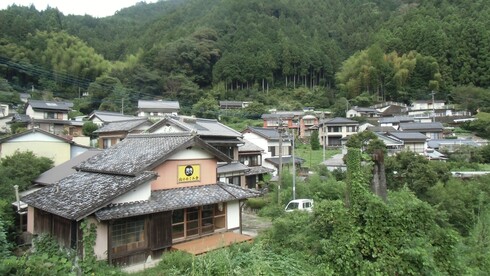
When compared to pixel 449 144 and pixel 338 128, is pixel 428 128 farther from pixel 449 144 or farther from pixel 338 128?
pixel 338 128

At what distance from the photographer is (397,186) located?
19562 millimetres

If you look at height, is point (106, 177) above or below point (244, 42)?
below

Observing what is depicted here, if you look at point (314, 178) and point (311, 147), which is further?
point (311, 147)

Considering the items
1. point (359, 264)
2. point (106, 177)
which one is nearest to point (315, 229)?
point (359, 264)

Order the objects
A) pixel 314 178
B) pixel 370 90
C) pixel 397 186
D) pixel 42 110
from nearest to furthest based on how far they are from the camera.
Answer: pixel 397 186
pixel 314 178
pixel 42 110
pixel 370 90

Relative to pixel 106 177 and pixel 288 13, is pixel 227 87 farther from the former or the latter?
pixel 106 177

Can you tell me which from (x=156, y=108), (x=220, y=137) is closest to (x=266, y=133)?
(x=220, y=137)

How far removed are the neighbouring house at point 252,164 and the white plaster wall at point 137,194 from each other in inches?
545

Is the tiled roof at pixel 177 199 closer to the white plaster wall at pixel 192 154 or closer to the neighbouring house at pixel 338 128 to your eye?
the white plaster wall at pixel 192 154

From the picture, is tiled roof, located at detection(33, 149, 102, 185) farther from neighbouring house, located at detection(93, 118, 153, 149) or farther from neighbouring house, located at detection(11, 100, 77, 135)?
neighbouring house, located at detection(11, 100, 77, 135)

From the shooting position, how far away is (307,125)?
5312cm

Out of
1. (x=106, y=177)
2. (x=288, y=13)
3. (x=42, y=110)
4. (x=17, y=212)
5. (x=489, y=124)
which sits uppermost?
(x=288, y=13)

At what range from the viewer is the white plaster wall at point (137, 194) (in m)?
11.2

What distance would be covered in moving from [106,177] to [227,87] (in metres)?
64.4
